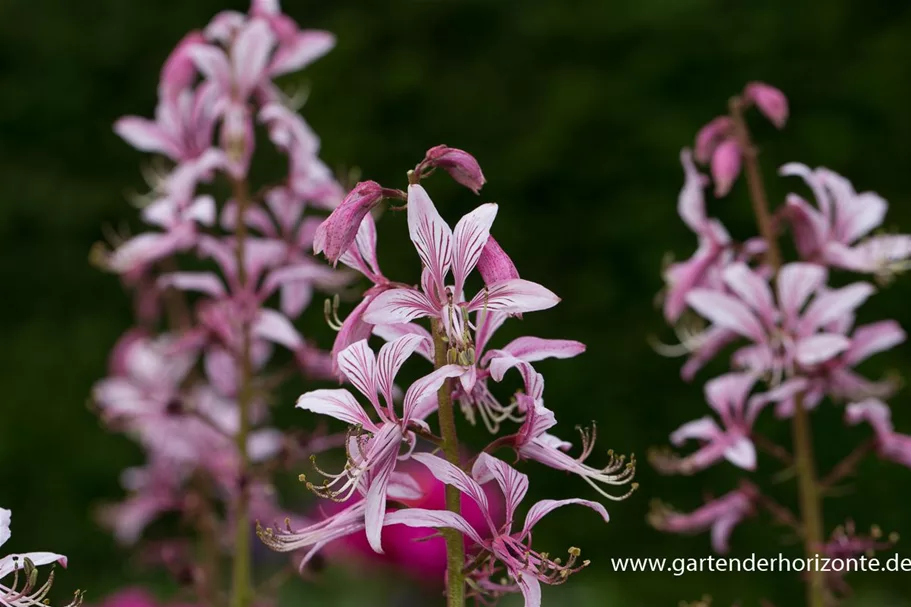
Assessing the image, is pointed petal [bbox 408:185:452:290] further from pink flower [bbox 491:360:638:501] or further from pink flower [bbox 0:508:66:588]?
pink flower [bbox 0:508:66:588]

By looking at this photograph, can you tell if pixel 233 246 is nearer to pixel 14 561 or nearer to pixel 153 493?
pixel 153 493

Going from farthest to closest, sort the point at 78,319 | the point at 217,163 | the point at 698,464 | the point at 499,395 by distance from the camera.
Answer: the point at 78,319 < the point at 499,395 < the point at 217,163 < the point at 698,464

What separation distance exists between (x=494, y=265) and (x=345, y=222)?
166mm

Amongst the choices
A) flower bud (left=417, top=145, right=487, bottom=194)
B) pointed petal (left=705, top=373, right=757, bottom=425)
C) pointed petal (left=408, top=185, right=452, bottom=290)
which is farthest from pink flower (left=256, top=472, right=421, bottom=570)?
pointed petal (left=705, top=373, right=757, bottom=425)

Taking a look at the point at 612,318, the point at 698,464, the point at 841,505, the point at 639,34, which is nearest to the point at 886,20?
the point at 639,34

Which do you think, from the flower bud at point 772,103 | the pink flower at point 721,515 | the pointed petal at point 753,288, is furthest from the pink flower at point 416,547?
the flower bud at point 772,103

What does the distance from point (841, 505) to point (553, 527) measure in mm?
1176

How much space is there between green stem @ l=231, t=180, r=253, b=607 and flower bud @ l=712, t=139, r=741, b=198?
34.1 inches

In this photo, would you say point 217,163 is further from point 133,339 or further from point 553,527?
point 553,527

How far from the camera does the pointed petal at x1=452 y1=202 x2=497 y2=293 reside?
47.8 inches

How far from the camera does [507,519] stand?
1.26m

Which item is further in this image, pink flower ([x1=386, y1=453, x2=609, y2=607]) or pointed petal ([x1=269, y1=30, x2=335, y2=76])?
pointed petal ([x1=269, y1=30, x2=335, y2=76])

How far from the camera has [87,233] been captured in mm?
5633

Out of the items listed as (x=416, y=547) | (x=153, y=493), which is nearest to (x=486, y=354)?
(x=153, y=493)
